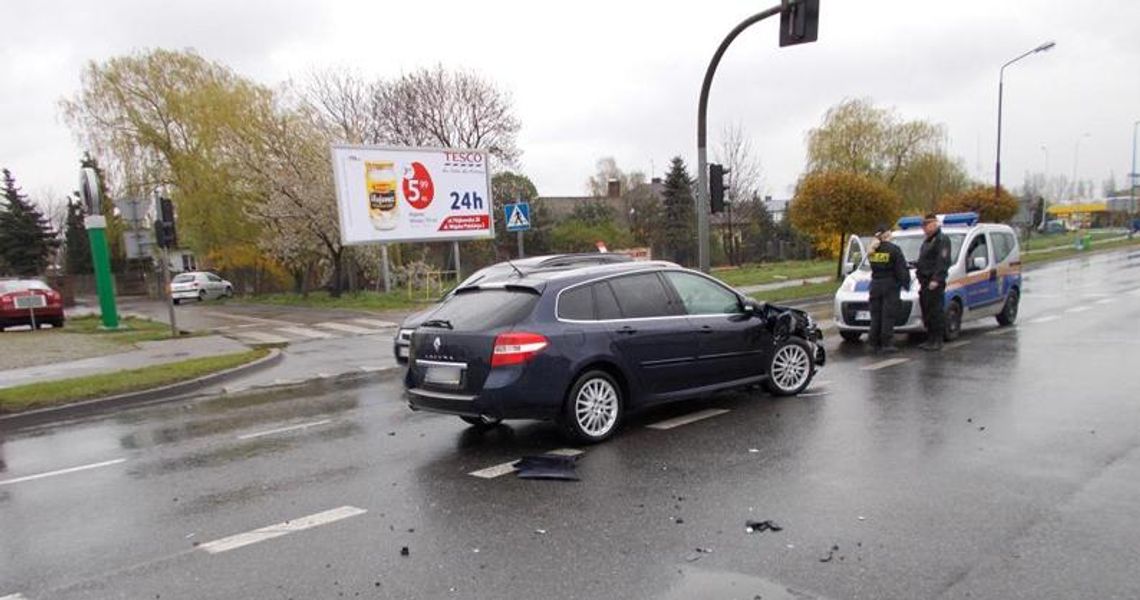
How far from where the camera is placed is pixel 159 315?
90.7 ft

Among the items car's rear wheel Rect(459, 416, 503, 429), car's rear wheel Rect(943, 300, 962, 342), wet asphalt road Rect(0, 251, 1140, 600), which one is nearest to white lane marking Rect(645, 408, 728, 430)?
wet asphalt road Rect(0, 251, 1140, 600)

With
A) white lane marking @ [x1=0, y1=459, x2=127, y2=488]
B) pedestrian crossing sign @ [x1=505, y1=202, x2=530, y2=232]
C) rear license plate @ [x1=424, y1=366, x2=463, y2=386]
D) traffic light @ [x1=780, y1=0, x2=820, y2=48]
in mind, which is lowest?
white lane marking @ [x1=0, y1=459, x2=127, y2=488]

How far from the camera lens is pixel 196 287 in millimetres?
36719

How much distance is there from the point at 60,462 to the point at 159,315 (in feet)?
75.4

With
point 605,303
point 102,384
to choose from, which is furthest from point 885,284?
point 102,384

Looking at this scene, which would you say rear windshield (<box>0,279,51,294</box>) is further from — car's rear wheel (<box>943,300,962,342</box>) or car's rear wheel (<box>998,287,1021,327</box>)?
car's rear wheel (<box>998,287,1021,327</box>)

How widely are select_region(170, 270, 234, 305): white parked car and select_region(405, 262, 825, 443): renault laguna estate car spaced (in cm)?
3362

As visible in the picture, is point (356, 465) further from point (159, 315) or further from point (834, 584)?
point (159, 315)

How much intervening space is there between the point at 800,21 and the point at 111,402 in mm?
11848

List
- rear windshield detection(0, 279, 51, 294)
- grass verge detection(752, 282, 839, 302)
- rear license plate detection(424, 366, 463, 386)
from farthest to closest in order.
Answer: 1. rear windshield detection(0, 279, 51, 294)
2. grass verge detection(752, 282, 839, 302)
3. rear license plate detection(424, 366, 463, 386)

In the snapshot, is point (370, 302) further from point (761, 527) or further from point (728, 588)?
point (728, 588)

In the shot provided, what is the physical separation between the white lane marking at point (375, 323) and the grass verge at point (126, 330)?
4590 mm

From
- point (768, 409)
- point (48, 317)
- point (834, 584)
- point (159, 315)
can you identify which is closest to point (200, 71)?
point (159, 315)

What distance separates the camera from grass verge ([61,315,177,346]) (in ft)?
57.0
